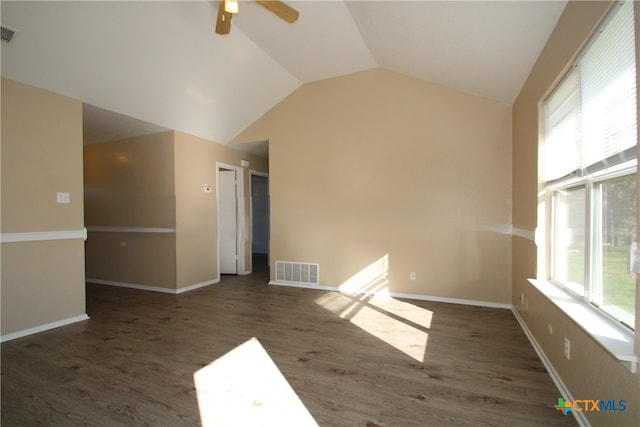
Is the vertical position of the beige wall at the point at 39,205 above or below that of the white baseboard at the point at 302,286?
above

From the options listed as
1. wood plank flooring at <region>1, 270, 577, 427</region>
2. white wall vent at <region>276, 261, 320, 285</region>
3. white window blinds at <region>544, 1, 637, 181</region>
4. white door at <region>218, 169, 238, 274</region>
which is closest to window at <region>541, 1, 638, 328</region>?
white window blinds at <region>544, 1, 637, 181</region>

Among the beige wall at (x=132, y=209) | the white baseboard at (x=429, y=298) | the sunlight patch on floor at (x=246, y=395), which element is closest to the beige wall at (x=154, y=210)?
the beige wall at (x=132, y=209)

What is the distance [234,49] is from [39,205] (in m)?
2.72

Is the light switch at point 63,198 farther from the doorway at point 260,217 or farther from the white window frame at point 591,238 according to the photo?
the doorway at point 260,217

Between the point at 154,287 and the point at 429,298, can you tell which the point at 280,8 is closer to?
the point at 429,298

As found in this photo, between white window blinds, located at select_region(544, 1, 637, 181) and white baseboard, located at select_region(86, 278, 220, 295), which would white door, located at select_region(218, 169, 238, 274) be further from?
white window blinds, located at select_region(544, 1, 637, 181)

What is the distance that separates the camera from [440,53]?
9.48ft

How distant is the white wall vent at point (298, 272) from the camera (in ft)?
14.6

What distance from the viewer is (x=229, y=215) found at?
541 centimetres

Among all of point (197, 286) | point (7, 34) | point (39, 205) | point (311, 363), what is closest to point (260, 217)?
point (197, 286)

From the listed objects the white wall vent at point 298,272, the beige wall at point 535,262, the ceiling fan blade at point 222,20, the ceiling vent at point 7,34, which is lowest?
the white wall vent at point 298,272

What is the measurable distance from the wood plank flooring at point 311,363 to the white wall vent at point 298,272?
2.68 ft

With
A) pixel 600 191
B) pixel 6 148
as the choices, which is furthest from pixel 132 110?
pixel 600 191

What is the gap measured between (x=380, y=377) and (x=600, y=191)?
183 cm
